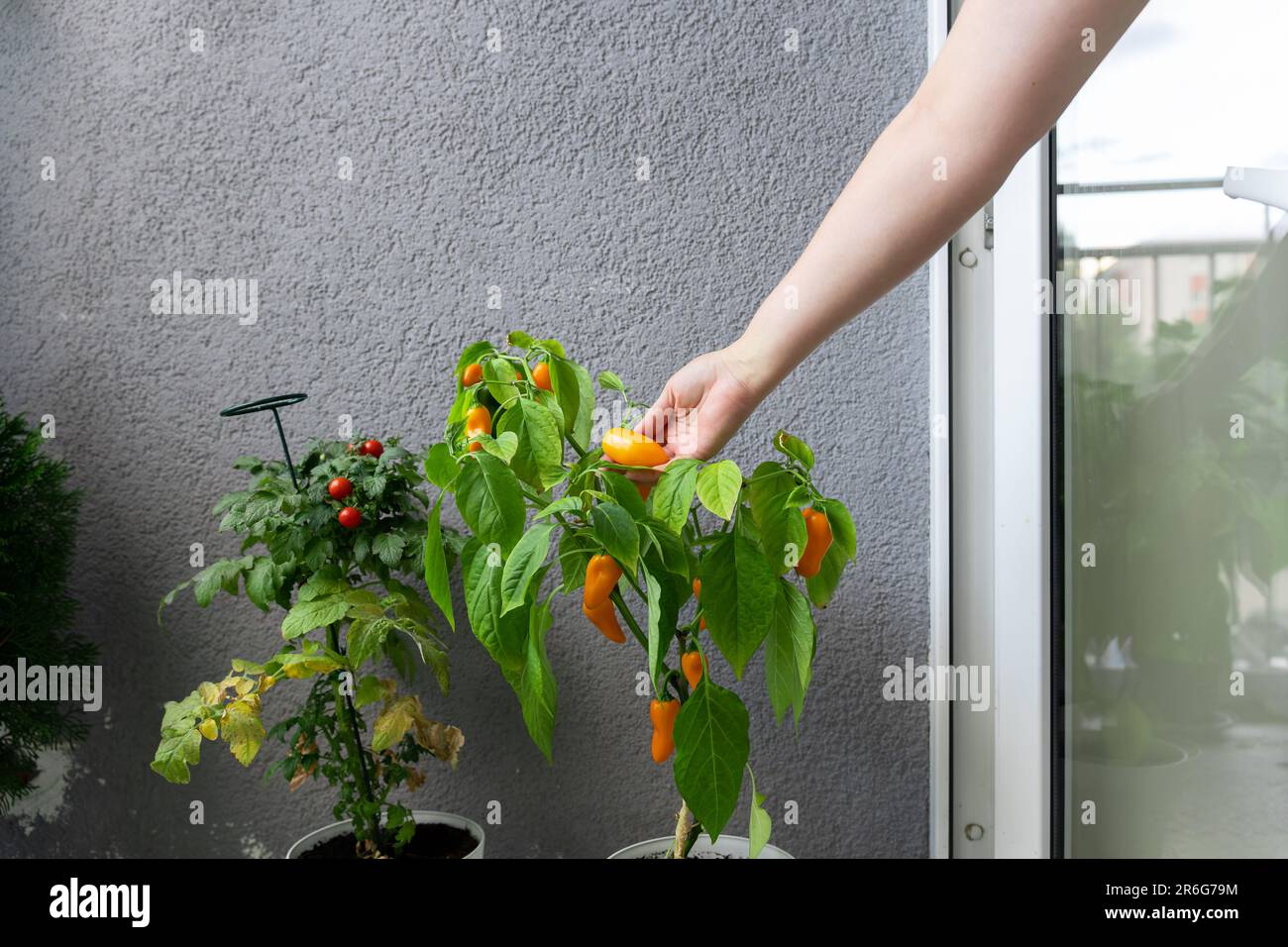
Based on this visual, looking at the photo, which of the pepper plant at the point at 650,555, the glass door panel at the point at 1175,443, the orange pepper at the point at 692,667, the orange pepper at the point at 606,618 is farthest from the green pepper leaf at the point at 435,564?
the glass door panel at the point at 1175,443

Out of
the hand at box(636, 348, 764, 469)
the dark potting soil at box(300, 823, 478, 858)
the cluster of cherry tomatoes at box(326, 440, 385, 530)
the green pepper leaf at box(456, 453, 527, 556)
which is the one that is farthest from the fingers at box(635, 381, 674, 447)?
the dark potting soil at box(300, 823, 478, 858)

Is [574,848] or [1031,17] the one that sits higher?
[1031,17]

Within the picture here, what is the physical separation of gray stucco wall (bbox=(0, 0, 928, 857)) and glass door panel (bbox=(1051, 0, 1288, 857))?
25 centimetres

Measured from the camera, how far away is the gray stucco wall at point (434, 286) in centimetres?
116

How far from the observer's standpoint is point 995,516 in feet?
3.50

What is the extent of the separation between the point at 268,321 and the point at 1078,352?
1.05 meters

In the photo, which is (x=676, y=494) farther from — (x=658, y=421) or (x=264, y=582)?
(x=264, y=582)

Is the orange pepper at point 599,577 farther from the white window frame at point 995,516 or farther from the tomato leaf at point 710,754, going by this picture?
the white window frame at point 995,516

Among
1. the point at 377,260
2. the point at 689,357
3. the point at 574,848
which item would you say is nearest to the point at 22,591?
the point at 377,260

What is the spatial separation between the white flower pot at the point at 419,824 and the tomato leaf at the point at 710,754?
42 cm

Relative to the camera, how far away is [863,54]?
114 cm

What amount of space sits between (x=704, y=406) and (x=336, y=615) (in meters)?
0.43
